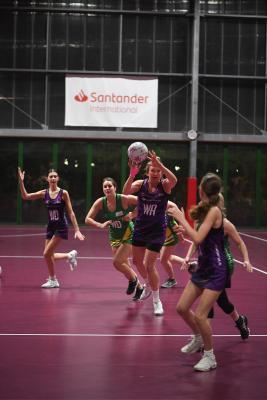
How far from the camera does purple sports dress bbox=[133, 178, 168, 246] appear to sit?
8.80 meters

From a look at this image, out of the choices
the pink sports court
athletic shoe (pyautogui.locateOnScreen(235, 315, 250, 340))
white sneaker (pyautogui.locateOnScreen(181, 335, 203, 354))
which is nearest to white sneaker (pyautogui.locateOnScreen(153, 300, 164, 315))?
the pink sports court

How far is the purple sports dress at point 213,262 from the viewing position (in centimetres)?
610

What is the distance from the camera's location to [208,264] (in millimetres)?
6129

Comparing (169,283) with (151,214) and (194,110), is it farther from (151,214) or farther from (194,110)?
(194,110)

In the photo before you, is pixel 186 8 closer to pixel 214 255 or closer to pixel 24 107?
pixel 24 107

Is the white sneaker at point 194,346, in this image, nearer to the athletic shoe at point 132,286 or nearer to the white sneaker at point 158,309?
the white sneaker at point 158,309

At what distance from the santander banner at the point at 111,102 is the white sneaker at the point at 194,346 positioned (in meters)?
18.8

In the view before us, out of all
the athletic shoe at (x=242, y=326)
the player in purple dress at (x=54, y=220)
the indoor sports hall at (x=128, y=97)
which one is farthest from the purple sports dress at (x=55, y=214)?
the indoor sports hall at (x=128, y=97)

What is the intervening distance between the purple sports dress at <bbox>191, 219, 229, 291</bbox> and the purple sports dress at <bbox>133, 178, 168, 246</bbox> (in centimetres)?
263

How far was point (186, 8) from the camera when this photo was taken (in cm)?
2573

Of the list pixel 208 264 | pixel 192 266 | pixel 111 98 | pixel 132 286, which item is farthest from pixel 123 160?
pixel 208 264

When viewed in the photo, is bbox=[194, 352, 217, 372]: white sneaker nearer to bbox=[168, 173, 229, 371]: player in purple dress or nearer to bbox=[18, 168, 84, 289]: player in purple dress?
bbox=[168, 173, 229, 371]: player in purple dress

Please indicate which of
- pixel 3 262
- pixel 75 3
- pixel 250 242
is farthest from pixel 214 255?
pixel 75 3

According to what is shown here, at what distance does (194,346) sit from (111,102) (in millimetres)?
19139
